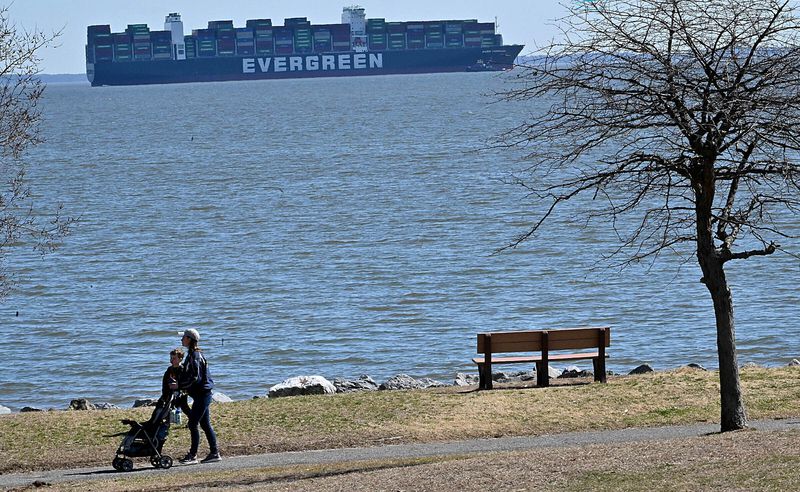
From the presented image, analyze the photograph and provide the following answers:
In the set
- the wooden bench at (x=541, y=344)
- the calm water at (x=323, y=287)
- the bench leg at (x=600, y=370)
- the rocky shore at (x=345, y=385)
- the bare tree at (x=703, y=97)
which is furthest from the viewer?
the calm water at (x=323, y=287)

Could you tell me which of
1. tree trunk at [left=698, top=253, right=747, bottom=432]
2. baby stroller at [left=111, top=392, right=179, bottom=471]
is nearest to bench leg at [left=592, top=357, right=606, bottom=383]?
tree trunk at [left=698, top=253, right=747, bottom=432]

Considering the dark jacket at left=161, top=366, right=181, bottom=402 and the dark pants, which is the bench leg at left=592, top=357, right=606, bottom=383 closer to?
the dark pants

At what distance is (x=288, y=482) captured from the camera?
11094 millimetres

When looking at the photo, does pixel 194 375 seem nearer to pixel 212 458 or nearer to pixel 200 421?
pixel 200 421

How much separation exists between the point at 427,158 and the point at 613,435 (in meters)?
51.8

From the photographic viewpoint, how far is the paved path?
12367 millimetres

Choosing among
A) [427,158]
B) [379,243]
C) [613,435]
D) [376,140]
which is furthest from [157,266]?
[376,140]

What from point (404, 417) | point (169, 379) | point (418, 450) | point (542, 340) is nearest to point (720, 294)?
point (418, 450)

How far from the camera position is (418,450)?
13.0m

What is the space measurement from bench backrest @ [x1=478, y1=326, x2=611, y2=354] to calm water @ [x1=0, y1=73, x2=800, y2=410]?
184 inches

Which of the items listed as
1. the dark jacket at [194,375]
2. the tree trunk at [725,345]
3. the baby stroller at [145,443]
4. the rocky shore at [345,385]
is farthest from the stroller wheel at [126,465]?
the tree trunk at [725,345]

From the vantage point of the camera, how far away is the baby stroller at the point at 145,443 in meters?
12.4

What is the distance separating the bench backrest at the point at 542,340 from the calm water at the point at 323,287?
15.3ft

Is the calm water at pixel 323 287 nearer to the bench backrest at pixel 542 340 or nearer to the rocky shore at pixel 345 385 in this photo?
the rocky shore at pixel 345 385
